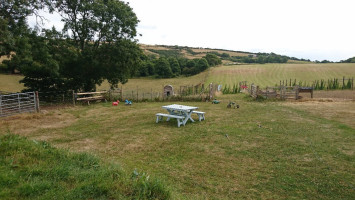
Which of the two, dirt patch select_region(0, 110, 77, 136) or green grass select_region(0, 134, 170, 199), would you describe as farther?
dirt patch select_region(0, 110, 77, 136)

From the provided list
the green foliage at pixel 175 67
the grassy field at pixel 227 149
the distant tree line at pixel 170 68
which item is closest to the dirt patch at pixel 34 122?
the grassy field at pixel 227 149

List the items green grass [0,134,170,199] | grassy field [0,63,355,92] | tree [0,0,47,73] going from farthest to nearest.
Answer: grassy field [0,63,355,92], tree [0,0,47,73], green grass [0,134,170,199]

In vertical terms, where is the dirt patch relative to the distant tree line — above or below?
below

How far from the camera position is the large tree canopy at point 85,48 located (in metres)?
17.7

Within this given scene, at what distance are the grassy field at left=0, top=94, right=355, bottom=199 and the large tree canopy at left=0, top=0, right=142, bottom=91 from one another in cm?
748

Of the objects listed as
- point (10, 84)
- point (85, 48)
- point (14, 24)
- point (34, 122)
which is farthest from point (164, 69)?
point (34, 122)

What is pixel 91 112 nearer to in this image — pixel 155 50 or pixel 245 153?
pixel 245 153

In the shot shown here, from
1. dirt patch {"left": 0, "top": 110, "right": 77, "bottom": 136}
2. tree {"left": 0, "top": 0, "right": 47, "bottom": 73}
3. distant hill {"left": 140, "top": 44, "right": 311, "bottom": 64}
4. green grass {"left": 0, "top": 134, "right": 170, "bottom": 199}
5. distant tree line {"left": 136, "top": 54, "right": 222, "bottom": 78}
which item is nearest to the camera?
green grass {"left": 0, "top": 134, "right": 170, "bottom": 199}

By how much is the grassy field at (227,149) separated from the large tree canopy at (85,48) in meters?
→ 7.48

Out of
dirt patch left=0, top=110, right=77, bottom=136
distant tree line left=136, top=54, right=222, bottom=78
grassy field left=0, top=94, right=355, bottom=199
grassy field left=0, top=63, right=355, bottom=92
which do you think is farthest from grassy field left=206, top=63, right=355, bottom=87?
dirt patch left=0, top=110, right=77, bottom=136

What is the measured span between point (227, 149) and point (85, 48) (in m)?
17.0

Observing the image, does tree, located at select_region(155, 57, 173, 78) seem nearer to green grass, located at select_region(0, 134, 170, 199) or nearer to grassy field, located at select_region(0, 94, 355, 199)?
grassy field, located at select_region(0, 94, 355, 199)

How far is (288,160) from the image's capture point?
6133mm

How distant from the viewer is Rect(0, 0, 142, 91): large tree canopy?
58.0 ft
